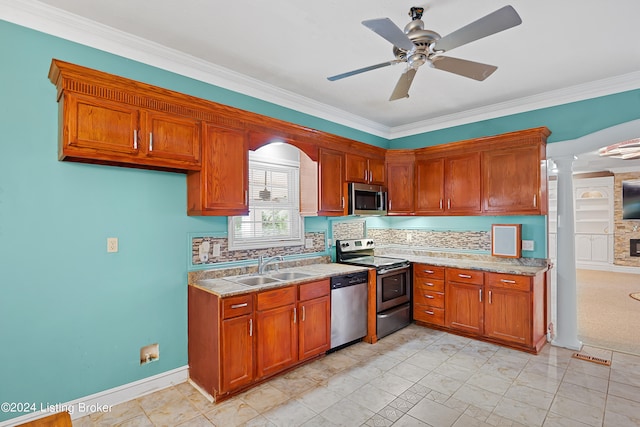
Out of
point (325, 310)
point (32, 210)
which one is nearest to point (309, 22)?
point (32, 210)

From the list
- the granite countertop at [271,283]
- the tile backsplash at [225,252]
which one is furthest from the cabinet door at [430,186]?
the tile backsplash at [225,252]

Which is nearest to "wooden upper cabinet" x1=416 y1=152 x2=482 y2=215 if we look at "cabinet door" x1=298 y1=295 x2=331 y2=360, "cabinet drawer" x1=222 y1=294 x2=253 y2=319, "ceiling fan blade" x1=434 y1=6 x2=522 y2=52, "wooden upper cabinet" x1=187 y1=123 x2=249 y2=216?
"cabinet door" x1=298 y1=295 x2=331 y2=360

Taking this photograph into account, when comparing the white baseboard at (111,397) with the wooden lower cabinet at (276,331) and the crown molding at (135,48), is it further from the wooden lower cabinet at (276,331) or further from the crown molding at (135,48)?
the crown molding at (135,48)

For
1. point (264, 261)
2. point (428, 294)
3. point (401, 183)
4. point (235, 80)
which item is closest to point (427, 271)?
point (428, 294)

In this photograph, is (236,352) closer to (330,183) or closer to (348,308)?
(348,308)

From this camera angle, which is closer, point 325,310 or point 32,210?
point 32,210

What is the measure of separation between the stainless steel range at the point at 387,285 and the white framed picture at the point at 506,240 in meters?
1.11

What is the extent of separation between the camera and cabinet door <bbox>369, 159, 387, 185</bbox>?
4.46 metres

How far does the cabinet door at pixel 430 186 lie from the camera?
4.45m

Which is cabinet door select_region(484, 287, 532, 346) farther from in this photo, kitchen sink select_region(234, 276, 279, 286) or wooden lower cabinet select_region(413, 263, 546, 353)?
kitchen sink select_region(234, 276, 279, 286)

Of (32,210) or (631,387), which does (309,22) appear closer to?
(32,210)

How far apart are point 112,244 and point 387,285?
297 centimetres

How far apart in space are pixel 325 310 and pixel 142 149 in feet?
7.44

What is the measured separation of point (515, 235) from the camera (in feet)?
13.0
